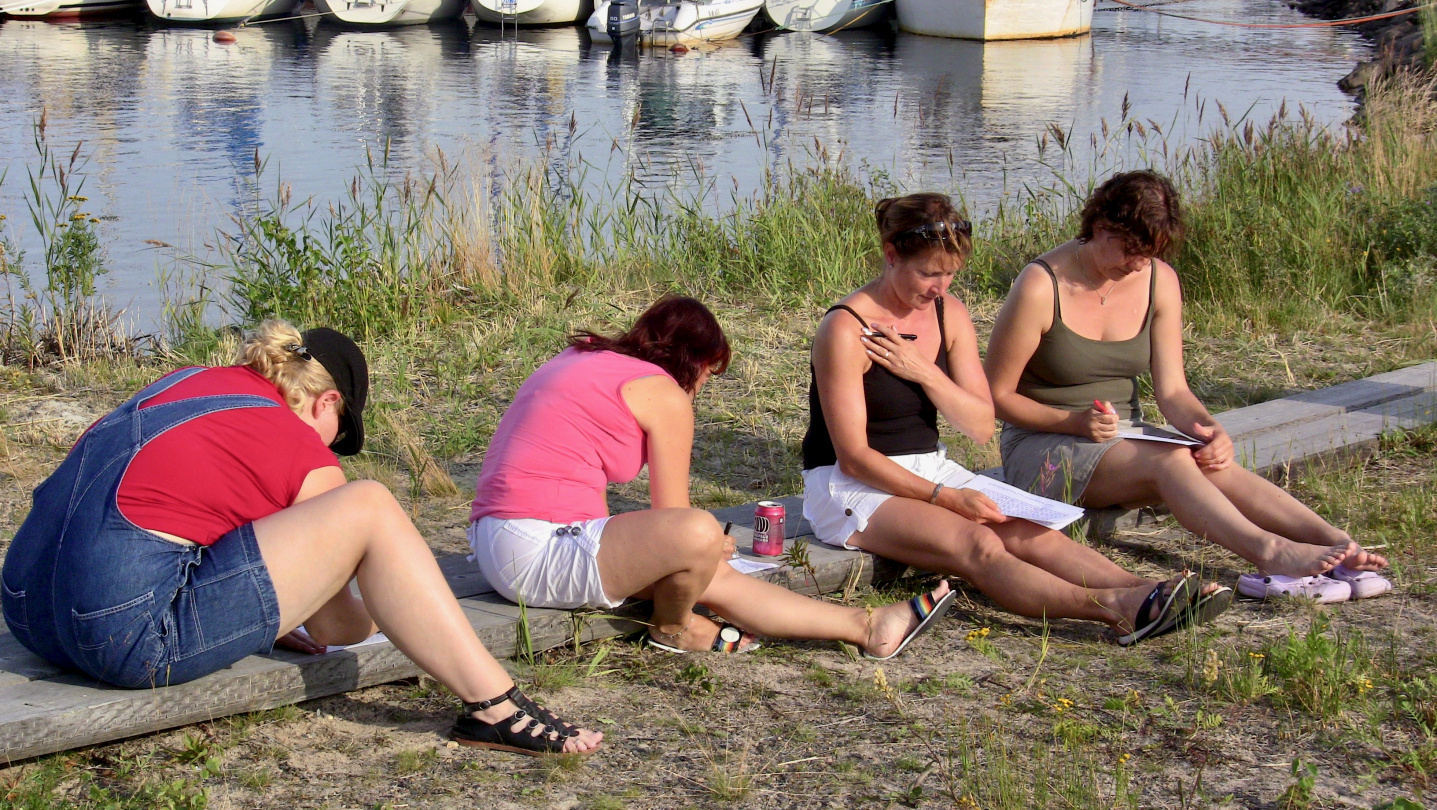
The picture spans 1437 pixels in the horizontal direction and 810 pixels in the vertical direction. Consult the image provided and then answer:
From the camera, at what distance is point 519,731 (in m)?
2.79

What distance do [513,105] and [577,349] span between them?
632 inches

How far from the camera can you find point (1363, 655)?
3.16 meters

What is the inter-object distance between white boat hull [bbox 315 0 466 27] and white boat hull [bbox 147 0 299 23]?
1.42 metres

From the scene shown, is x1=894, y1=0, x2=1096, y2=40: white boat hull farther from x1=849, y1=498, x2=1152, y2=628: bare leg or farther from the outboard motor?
x1=849, y1=498, x2=1152, y2=628: bare leg

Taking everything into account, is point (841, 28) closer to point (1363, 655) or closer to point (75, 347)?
point (75, 347)

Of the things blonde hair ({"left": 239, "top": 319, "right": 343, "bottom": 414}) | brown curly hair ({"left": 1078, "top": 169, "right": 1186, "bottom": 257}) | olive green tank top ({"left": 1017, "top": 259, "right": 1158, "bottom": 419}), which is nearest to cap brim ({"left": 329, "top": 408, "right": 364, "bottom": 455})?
blonde hair ({"left": 239, "top": 319, "right": 343, "bottom": 414})

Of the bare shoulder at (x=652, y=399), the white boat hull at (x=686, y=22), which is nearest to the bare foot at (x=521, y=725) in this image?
the bare shoulder at (x=652, y=399)

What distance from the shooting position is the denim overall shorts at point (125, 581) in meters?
2.57

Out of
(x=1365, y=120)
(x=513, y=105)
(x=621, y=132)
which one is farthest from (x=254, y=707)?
(x=513, y=105)

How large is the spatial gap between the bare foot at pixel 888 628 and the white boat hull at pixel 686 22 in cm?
2697

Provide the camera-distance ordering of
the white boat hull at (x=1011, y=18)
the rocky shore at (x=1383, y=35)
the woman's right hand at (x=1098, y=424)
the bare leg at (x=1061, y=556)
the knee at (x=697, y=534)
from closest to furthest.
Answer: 1. the knee at (x=697, y=534)
2. the bare leg at (x=1061, y=556)
3. the woman's right hand at (x=1098, y=424)
4. the rocky shore at (x=1383, y=35)
5. the white boat hull at (x=1011, y=18)

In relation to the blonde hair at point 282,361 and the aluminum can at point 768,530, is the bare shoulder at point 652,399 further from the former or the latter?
the blonde hair at point 282,361

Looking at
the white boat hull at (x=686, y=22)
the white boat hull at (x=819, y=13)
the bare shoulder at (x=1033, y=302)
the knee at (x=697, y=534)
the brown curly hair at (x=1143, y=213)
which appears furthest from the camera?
the white boat hull at (x=819, y=13)

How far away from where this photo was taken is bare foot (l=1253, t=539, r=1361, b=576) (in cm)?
366
